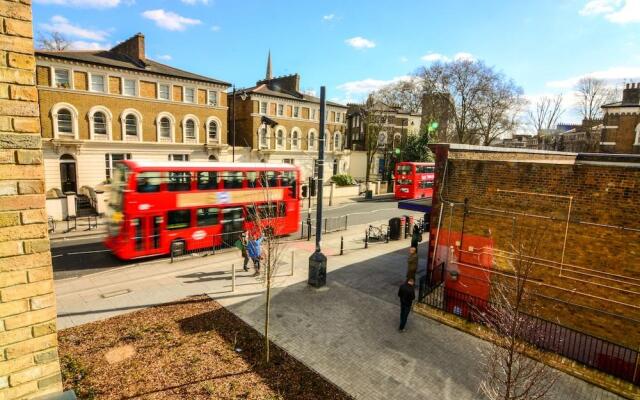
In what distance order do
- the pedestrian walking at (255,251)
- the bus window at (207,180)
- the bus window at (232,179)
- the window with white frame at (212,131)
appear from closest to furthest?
the pedestrian walking at (255,251) → the bus window at (207,180) → the bus window at (232,179) → the window with white frame at (212,131)

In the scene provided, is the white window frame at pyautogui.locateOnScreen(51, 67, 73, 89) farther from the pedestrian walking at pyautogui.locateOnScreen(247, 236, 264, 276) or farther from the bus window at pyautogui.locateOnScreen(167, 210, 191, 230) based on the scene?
the pedestrian walking at pyautogui.locateOnScreen(247, 236, 264, 276)

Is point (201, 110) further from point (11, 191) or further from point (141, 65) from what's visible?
point (11, 191)

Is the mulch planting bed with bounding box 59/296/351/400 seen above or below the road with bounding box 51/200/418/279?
above

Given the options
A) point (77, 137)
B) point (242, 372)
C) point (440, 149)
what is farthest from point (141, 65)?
point (242, 372)

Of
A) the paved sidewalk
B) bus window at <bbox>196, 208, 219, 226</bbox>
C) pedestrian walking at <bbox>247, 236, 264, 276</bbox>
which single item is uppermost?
bus window at <bbox>196, 208, 219, 226</bbox>

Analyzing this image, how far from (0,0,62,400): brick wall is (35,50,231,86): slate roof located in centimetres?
2788

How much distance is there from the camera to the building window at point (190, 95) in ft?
103

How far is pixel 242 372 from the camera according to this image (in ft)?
25.3

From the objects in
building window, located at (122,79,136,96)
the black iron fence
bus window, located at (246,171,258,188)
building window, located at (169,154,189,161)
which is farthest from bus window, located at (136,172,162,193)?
building window, located at (169,154,189,161)

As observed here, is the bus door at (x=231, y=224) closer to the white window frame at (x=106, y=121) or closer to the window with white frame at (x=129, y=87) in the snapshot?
the white window frame at (x=106, y=121)

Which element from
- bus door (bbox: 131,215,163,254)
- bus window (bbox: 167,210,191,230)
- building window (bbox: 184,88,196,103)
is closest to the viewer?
bus door (bbox: 131,215,163,254)

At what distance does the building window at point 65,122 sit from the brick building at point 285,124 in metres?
14.3

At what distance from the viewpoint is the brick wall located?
2646 millimetres

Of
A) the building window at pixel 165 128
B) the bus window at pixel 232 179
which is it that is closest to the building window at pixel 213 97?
the building window at pixel 165 128
